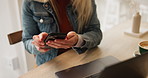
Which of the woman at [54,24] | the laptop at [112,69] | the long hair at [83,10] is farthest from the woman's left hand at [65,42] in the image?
the long hair at [83,10]

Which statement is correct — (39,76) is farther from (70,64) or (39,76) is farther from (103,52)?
(103,52)

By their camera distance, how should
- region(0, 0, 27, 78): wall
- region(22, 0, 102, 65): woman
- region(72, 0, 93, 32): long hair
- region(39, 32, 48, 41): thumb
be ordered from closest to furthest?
region(39, 32, 48, 41): thumb → region(22, 0, 102, 65): woman → region(72, 0, 93, 32): long hair → region(0, 0, 27, 78): wall

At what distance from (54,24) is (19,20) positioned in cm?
63

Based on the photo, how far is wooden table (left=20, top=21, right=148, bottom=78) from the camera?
3.07 ft

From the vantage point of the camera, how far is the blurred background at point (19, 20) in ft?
5.47

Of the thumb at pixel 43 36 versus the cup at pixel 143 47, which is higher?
the thumb at pixel 43 36

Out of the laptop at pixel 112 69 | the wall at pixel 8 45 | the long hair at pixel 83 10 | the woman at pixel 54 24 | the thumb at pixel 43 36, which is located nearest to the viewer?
the laptop at pixel 112 69

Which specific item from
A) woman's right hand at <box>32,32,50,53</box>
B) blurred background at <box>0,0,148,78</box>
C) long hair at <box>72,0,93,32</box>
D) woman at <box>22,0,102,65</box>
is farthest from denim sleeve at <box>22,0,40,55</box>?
blurred background at <box>0,0,148,78</box>

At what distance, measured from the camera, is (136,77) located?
2.51ft

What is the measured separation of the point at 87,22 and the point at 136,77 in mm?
524

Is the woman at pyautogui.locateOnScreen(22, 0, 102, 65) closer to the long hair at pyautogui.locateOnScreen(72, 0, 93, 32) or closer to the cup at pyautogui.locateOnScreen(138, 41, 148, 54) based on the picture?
the long hair at pyautogui.locateOnScreen(72, 0, 93, 32)

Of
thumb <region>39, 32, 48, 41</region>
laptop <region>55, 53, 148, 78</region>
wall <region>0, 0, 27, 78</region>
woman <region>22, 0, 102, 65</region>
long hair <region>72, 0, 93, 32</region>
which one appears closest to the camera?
laptop <region>55, 53, 148, 78</region>

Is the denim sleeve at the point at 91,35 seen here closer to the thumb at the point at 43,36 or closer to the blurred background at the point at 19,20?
the thumb at the point at 43,36

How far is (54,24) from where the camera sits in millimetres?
1147
